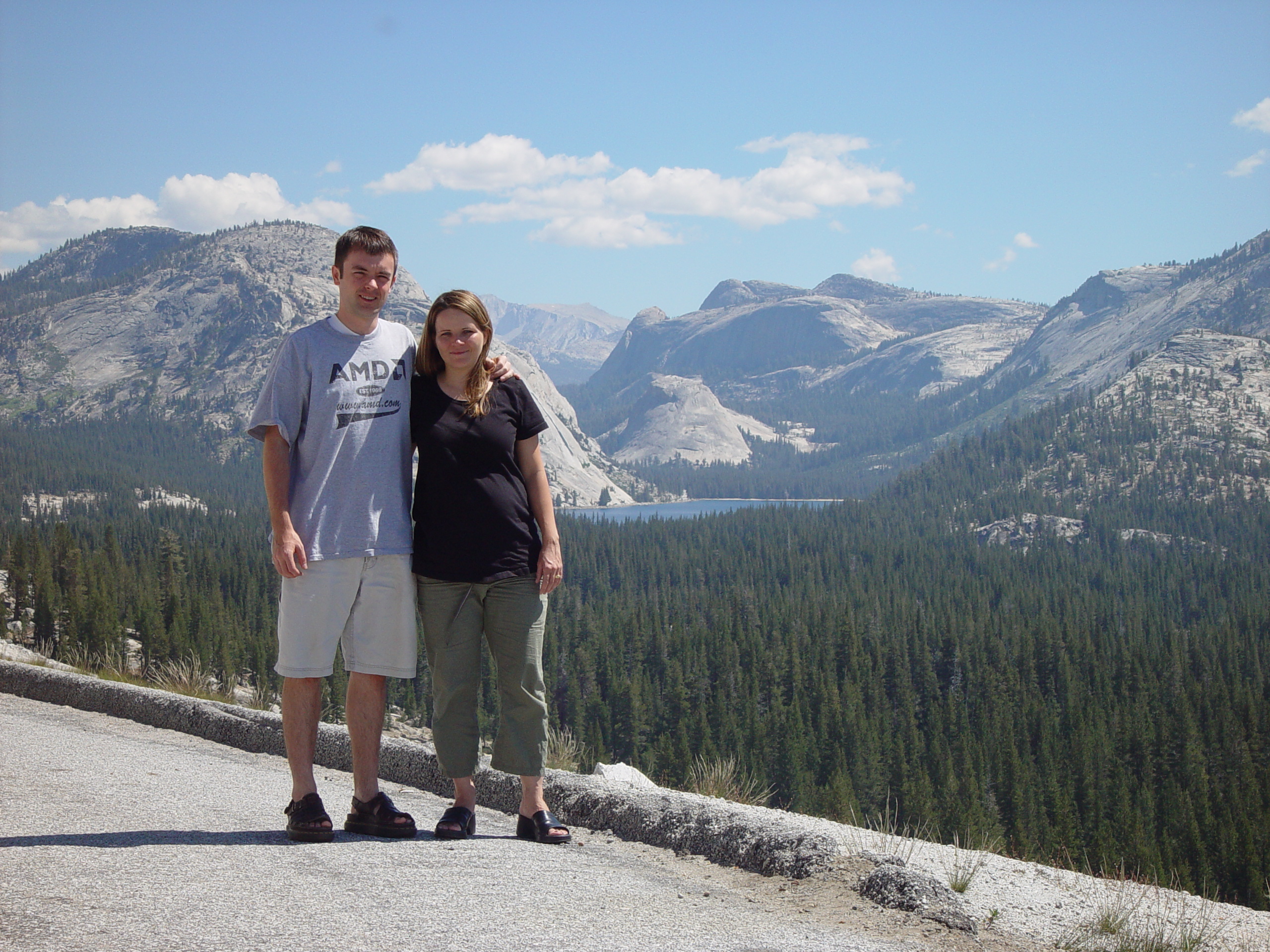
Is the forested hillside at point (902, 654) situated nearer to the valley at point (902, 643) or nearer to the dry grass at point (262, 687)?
the valley at point (902, 643)

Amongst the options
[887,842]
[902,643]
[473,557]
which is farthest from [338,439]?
A: [902,643]

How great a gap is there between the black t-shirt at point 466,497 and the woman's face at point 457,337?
0.26m

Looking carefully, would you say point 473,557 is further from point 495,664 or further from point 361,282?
point 361,282

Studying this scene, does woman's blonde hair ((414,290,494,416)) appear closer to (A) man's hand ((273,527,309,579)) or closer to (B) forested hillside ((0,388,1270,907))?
(A) man's hand ((273,527,309,579))

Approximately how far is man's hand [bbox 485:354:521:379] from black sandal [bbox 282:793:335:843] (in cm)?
275

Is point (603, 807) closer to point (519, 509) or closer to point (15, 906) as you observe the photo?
point (519, 509)

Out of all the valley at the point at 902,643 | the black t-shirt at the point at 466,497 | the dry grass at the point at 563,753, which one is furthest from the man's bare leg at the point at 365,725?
the valley at the point at 902,643

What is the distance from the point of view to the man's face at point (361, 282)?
5.98 metres

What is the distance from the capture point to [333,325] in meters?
6.02

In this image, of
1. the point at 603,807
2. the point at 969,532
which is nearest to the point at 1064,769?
the point at 603,807

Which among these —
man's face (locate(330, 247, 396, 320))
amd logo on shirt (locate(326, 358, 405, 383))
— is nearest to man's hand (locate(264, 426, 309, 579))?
amd logo on shirt (locate(326, 358, 405, 383))

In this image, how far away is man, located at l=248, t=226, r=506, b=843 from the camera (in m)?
5.78

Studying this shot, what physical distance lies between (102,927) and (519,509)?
3036 mm

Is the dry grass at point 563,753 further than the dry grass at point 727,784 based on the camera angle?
Yes
